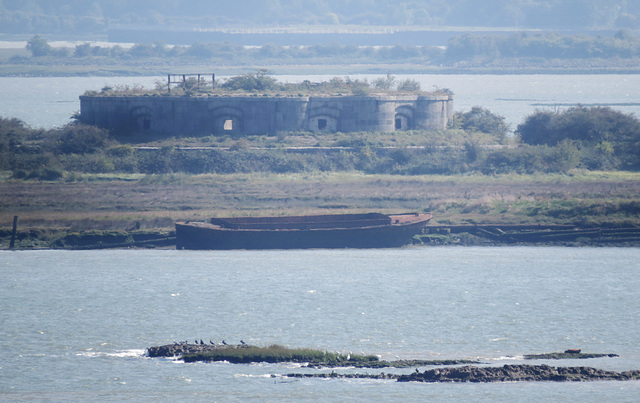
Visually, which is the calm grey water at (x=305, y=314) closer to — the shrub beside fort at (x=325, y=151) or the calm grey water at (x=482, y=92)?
the shrub beside fort at (x=325, y=151)

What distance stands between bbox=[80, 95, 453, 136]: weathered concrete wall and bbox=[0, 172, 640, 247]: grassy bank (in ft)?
24.1

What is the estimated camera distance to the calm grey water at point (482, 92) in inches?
4365

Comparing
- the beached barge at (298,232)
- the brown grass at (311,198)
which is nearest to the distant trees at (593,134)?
the brown grass at (311,198)

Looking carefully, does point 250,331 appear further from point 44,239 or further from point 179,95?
point 179,95

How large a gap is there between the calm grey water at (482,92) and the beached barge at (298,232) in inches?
1944

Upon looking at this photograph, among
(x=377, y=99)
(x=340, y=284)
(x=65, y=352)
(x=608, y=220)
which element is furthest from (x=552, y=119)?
(x=65, y=352)

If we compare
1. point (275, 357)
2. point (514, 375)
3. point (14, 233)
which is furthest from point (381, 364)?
point (14, 233)

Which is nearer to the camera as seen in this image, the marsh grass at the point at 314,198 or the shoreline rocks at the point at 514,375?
the shoreline rocks at the point at 514,375

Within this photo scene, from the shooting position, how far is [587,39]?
19312 centimetres

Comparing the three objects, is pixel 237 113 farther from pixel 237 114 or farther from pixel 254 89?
pixel 254 89

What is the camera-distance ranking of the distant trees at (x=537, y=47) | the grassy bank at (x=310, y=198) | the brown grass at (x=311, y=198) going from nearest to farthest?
the grassy bank at (x=310, y=198)
the brown grass at (x=311, y=198)
the distant trees at (x=537, y=47)

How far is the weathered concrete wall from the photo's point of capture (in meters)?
65.1

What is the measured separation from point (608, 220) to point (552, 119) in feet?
71.0

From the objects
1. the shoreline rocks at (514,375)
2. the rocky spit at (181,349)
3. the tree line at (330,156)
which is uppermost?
the tree line at (330,156)
